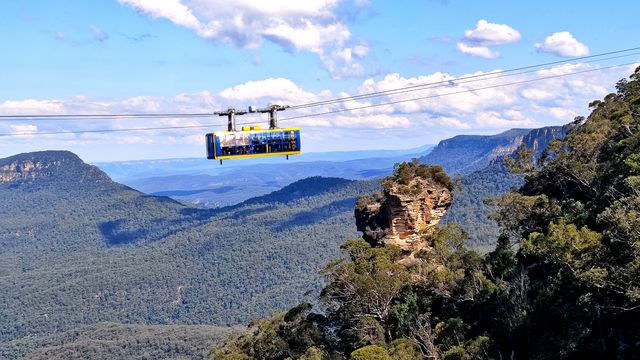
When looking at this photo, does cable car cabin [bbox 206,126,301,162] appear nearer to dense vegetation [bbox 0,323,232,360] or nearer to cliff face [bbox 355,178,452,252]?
cliff face [bbox 355,178,452,252]

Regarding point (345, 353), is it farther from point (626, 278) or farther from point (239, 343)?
point (626, 278)

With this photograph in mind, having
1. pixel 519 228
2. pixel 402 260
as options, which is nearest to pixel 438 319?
pixel 402 260

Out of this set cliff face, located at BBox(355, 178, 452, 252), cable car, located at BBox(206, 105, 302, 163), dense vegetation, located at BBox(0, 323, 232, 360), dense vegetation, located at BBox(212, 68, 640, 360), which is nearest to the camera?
dense vegetation, located at BBox(212, 68, 640, 360)

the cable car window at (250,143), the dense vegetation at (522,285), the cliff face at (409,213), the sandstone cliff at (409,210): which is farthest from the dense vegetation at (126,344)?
the cable car window at (250,143)

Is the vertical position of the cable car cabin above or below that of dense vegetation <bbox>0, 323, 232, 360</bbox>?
above

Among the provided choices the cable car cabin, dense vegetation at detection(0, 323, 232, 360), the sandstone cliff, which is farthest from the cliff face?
dense vegetation at detection(0, 323, 232, 360)

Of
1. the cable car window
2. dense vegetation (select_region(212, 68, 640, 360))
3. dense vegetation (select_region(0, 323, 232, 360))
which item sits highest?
the cable car window
